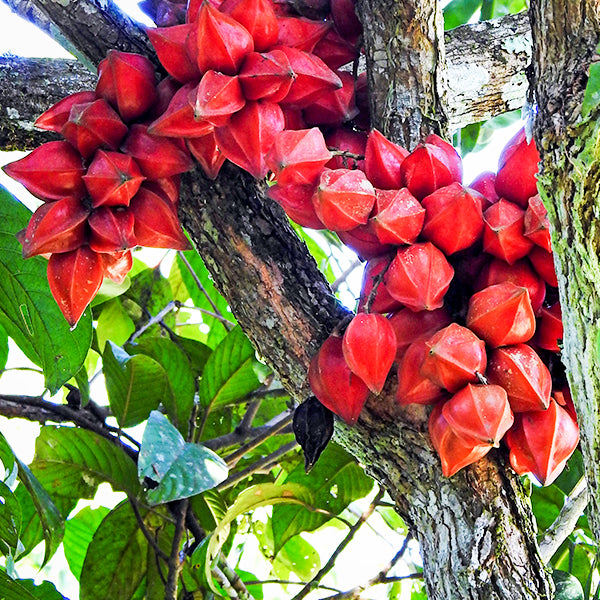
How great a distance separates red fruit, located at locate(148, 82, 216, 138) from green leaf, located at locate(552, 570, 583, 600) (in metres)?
0.97

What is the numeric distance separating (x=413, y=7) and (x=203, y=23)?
34 centimetres

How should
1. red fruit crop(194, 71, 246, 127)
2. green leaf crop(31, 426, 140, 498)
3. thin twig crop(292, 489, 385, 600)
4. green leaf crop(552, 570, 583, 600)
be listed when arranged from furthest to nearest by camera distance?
1. green leaf crop(31, 426, 140, 498)
2. thin twig crop(292, 489, 385, 600)
3. green leaf crop(552, 570, 583, 600)
4. red fruit crop(194, 71, 246, 127)

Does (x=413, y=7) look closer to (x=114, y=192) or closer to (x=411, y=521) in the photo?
(x=114, y=192)

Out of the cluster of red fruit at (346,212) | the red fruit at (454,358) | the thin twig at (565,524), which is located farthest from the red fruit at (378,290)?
the thin twig at (565,524)

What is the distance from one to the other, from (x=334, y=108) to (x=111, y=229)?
1.25 feet

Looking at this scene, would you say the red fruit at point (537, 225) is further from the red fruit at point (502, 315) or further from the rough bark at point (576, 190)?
the rough bark at point (576, 190)

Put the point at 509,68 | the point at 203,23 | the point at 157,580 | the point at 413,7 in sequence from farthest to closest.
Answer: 1. the point at 157,580
2. the point at 509,68
3. the point at 413,7
4. the point at 203,23

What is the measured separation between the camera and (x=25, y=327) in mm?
1414

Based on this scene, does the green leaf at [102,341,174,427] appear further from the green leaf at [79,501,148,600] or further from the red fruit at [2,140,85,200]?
the red fruit at [2,140,85,200]

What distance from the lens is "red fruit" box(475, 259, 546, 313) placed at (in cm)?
99

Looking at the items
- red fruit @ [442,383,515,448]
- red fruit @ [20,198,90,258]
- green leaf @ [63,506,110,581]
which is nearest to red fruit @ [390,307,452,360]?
red fruit @ [442,383,515,448]

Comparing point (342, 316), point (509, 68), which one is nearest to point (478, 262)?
point (342, 316)

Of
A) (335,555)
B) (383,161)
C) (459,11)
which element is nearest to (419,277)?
(383,161)

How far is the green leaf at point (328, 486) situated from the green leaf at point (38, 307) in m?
0.74
